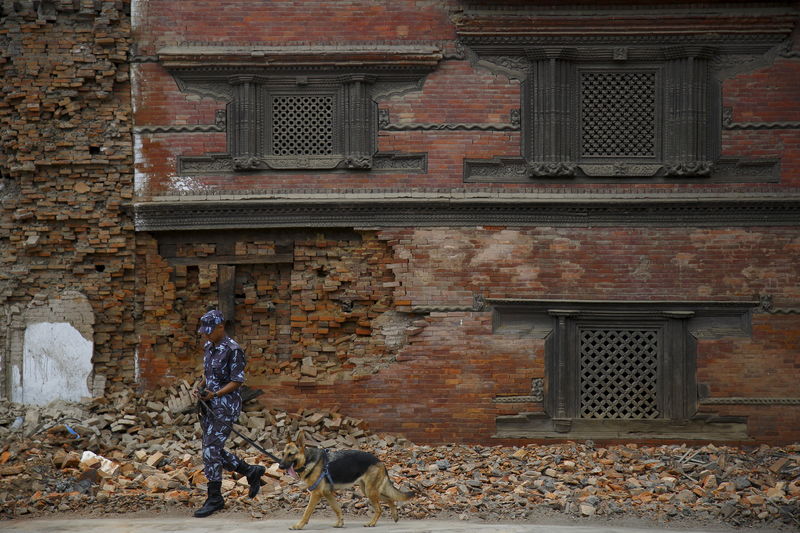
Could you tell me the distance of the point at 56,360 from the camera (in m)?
11.8

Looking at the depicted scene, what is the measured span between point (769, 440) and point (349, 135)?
21.8ft

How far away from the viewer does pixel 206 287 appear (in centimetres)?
1191

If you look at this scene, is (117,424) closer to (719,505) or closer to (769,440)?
(719,505)

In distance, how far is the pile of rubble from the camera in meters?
9.39

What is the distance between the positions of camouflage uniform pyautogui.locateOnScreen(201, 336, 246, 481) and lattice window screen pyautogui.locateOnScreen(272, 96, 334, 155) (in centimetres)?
389

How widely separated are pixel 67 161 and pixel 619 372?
7590 mm

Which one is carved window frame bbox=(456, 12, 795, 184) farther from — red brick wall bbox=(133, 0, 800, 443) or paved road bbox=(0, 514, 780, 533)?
paved road bbox=(0, 514, 780, 533)

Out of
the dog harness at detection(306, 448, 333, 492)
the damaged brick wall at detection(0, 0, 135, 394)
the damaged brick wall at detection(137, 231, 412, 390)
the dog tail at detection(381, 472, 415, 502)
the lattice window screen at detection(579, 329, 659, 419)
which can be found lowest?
the dog tail at detection(381, 472, 415, 502)

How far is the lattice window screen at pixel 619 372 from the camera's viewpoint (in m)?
11.8

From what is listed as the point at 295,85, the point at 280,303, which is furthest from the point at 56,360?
the point at 295,85

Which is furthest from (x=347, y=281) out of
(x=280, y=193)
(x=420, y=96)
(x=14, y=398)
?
(x=14, y=398)

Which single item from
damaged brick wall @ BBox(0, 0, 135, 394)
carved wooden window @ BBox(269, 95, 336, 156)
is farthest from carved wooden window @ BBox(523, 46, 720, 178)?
damaged brick wall @ BBox(0, 0, 135, 394)

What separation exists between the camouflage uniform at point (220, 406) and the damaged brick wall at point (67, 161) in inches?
142

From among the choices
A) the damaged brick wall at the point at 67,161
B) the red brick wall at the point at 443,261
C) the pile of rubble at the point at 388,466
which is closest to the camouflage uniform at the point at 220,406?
the pile of rubble at the point at 388,466
